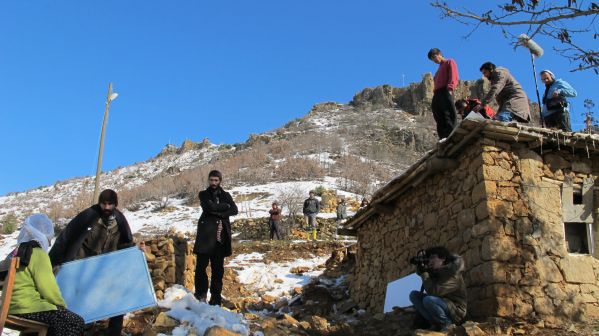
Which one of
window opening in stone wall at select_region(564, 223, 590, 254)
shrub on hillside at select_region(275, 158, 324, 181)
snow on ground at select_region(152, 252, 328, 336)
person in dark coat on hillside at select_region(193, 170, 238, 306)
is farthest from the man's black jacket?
shrub on hillside at select_region(275, 158, 324, 181)

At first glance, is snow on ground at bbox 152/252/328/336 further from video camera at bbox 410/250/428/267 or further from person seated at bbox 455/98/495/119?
person seated at bbox 455/98/495/119

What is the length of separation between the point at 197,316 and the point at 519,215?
376 centimetres

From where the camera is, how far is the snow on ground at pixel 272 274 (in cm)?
1131

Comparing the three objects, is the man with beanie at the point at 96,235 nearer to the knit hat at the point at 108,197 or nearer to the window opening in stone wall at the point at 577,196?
Result: the knit hat at the point at 108,197

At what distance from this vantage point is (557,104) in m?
7.40

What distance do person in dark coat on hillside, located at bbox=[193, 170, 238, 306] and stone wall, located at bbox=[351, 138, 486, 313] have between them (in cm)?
274

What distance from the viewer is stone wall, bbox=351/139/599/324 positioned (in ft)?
18.4

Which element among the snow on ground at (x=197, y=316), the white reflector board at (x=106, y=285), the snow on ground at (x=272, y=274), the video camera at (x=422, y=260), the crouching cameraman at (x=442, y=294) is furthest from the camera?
the snow on ground at (x=272, y=274)

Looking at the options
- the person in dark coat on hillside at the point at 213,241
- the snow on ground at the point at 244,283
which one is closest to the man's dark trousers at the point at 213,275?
the person in dark coat on hillside at the point at 213,241

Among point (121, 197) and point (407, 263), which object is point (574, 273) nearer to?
point (407, 263)

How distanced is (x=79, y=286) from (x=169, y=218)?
1996 cm

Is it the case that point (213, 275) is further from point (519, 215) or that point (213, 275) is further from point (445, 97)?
point (445, 97)

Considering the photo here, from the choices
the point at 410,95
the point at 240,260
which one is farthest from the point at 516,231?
the point at 410,95

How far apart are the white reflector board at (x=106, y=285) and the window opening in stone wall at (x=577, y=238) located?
489 cm
